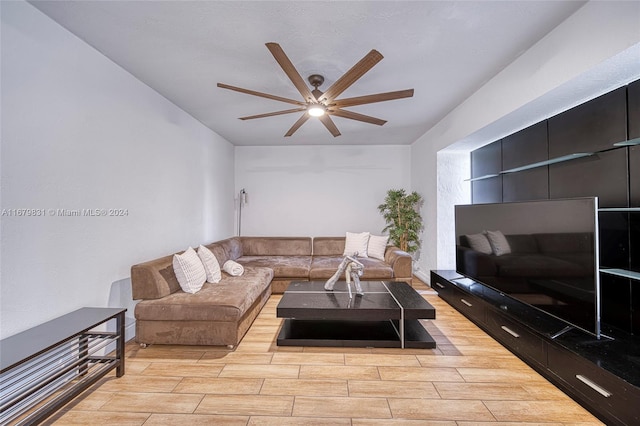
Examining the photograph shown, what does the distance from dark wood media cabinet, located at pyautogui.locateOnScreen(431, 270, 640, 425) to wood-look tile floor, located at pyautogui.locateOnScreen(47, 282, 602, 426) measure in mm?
118

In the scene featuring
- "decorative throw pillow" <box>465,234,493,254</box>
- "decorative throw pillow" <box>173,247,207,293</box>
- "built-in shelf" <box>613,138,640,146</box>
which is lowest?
"decorative throw pillow" <box>173,247,207,293</box>

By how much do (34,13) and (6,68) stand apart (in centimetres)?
45

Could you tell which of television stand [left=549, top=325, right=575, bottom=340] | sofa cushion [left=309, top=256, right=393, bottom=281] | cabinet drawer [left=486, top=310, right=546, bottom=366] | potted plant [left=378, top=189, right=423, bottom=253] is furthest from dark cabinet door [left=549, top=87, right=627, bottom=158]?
potted plant [left=378, top=189, right=423, bottom=253]

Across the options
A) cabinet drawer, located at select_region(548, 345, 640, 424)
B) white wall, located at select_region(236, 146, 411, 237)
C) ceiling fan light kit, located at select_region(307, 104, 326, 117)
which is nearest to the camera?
cabinet drawer, located at select_region(548, 345, 640, 424)

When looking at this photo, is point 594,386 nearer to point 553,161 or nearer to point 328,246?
point 553,161

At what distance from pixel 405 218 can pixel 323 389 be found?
3.54 metres

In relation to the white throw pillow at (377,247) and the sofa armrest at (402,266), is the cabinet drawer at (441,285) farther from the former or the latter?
the white throw pillow at (377,247)

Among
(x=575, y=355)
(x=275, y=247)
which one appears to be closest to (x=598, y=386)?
(x=575, y=355)

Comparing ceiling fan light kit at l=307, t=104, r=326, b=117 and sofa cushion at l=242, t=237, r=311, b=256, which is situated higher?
ceiling fan light kit at l=307, t=104, r=326, b=117

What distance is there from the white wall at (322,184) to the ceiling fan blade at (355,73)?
3.01 m

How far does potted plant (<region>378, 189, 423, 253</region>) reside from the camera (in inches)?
192

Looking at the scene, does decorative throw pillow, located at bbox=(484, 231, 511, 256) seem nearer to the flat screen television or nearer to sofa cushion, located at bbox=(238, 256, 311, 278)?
the flat screen television

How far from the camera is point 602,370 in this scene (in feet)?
5.05

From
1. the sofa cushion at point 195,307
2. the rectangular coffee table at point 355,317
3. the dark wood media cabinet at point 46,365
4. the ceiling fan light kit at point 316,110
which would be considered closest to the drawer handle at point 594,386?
the rectangular coffee table at point 355,317
